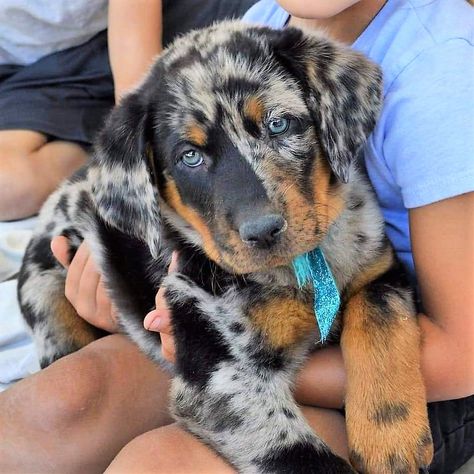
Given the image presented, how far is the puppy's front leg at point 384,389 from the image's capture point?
187 cm

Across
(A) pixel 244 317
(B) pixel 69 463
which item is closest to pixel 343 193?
(A) pixel 244 317

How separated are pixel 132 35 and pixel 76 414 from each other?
2.01 metres

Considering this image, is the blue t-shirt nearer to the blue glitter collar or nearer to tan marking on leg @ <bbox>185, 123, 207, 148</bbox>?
the blue glitter collar

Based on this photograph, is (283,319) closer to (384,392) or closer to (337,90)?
(384,392)

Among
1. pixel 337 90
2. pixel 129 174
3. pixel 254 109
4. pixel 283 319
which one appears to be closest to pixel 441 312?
pixel 283 319

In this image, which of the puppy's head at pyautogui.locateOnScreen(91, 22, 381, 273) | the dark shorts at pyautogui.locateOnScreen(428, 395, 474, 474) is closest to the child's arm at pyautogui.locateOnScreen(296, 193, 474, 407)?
the dark shorts at pyautogui.locateOnScreen(428, 395, 474, 474)

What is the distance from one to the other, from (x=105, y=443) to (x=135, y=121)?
1.11 m

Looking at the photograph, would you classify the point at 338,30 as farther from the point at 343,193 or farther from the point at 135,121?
the point at 135,121

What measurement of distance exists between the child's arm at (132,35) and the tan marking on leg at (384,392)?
2.01 m

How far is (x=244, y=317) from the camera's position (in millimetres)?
2045

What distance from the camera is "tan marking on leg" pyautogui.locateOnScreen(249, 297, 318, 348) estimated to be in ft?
6.62

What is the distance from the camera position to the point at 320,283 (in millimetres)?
2031

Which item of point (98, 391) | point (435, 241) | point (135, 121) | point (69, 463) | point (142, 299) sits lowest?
point (69, 463)

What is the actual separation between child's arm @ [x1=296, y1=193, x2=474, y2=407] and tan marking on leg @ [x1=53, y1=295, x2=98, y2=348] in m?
1.05
